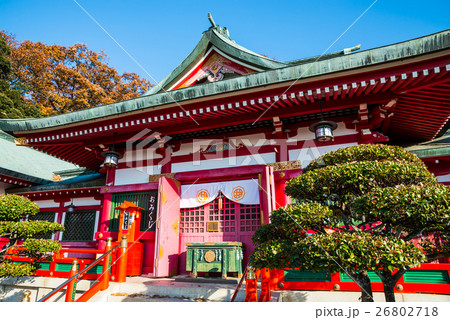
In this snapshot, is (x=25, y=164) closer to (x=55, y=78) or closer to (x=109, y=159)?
(x=109, y=159)

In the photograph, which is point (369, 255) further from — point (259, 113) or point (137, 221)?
point (137, 221)

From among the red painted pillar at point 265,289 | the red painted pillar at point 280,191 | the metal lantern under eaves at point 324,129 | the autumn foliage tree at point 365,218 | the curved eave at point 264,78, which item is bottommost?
the red painted pillar at point 265,289

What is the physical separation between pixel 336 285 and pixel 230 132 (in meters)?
4.57

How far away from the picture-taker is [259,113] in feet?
22.6

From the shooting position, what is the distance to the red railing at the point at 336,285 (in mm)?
4469

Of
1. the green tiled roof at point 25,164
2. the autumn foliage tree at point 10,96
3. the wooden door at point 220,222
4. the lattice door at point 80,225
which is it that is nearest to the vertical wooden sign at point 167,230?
the wooden door at point 220,222

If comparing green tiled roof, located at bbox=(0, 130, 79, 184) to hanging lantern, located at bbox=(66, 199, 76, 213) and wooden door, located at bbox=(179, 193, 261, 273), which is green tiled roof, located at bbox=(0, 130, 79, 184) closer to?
hanging lantern, located at bbox=(66, 199, 76, 213)

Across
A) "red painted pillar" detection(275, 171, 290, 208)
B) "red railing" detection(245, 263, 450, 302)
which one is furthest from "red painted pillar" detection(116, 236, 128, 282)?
"red painted pillar" detection(275, 171, 290, 208)

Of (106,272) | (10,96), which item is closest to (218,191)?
(106,272)

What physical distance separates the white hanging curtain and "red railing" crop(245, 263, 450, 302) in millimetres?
2420

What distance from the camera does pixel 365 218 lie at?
3.83m

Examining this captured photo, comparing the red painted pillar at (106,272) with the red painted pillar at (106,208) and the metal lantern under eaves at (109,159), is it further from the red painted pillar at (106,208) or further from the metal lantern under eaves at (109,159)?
the metal lantern under eaves at (109,159)

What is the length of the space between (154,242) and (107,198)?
2207mm

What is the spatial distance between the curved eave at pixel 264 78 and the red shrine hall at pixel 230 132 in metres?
0.02
